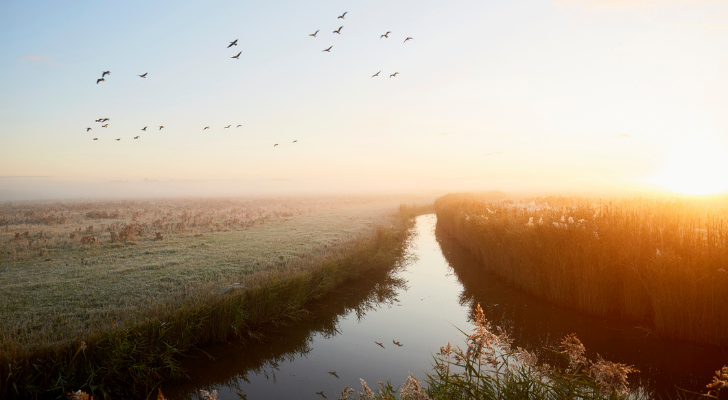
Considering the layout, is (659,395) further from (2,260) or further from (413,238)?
(2,260)

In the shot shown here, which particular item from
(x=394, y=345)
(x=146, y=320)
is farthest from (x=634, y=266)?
(x=146, y=320)

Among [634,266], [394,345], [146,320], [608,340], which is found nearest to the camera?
[146,320]

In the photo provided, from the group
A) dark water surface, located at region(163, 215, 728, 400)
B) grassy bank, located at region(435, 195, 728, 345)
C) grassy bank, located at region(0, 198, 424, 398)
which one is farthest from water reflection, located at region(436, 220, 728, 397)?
grassy bank, located at region(0, 198, 424, 398)

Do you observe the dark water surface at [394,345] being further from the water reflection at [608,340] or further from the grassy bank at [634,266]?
the grassy bank at [634,266]

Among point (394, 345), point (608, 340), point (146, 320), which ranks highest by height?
point (146, 320)

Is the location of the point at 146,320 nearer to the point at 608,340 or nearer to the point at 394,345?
the point at 394,345

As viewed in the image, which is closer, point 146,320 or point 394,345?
point 146,320

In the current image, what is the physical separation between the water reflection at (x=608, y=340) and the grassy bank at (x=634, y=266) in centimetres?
46

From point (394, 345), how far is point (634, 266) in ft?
24.8

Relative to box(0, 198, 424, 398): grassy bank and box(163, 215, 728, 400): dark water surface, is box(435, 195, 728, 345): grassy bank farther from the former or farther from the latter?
box(0, 198, 424, 398): grassy bank

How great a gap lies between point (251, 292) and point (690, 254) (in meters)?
12.7

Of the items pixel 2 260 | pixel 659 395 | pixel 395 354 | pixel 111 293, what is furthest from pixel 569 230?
pixel 2 260

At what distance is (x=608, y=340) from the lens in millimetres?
8906

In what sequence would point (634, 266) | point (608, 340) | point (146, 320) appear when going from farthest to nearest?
point (634, 266) → point (608, 340) → point (146, 320)
